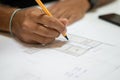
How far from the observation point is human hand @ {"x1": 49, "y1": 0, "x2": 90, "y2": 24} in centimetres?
98

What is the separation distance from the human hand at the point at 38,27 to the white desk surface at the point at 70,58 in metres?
0.03

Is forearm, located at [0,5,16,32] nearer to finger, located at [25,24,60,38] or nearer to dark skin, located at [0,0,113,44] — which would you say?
dark skin, located at [0,0,113,44]

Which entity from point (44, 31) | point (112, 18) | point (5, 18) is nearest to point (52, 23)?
point (44, 31)

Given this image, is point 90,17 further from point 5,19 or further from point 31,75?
point 31,75

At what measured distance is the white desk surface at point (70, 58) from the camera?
60cm

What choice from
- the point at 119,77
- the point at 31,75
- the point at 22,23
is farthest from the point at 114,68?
the point at 22,23

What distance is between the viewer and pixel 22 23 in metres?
0.79

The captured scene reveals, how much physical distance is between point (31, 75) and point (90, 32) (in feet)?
1.10

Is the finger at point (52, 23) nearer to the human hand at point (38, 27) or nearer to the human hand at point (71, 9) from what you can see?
the human hand at point (38, 27)

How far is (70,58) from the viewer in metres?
0.68

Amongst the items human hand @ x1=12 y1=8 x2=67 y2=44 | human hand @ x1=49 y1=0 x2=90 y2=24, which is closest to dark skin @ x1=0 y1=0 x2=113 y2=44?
human hand @ x1=12 y1=8 x2=67 y2=44

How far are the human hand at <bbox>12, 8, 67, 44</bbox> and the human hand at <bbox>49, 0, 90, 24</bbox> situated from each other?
192 mm

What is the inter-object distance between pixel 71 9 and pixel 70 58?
0.40m

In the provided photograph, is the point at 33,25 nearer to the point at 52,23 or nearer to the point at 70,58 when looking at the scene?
the point at 52,23
